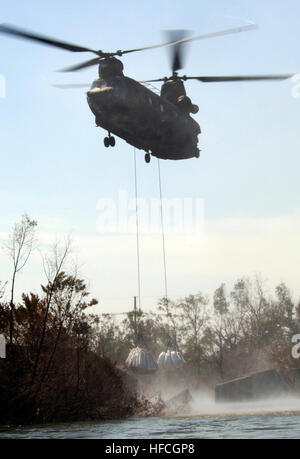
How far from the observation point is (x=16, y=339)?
44.5 metres

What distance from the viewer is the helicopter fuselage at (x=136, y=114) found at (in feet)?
93.2

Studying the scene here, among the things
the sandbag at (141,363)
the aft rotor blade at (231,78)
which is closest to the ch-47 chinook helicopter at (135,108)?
the aft rotor blade at (231,78)

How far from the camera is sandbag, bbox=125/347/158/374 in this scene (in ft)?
121

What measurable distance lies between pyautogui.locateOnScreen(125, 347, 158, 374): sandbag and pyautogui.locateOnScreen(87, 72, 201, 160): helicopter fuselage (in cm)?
1274

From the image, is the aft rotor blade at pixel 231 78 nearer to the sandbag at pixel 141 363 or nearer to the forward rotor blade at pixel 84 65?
the forward rotor blade at pixel 84 65

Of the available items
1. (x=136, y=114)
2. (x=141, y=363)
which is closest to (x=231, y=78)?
(x=136, y=114)

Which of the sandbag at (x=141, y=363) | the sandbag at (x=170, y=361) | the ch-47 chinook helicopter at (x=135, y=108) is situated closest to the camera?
the ch-47 chinook helicopter at (x=135, y=108)

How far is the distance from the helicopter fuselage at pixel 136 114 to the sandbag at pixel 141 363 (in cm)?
1274

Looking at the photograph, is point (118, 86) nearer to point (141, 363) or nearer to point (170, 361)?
point (141, 363)

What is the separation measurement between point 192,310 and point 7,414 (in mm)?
66522
